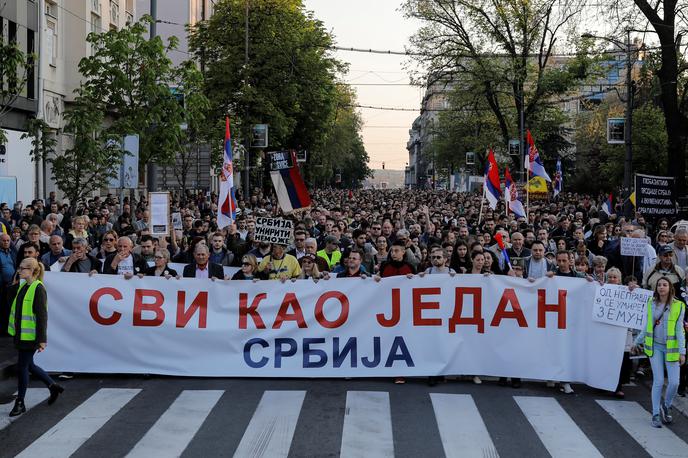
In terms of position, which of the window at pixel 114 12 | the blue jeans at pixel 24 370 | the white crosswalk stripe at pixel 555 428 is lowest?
the white crosswalk stripe at pixel 555 428

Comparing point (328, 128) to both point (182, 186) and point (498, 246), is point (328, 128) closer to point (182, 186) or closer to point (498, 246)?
point (182, 186)

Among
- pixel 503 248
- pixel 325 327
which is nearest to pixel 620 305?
pixel 325 327

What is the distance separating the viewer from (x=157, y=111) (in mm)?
20281

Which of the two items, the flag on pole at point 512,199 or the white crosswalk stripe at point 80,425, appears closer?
the white crosswalk stripe at point 80,425

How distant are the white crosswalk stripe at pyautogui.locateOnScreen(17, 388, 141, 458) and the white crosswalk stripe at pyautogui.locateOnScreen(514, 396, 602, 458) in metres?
4.03

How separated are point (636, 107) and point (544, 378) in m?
38.9

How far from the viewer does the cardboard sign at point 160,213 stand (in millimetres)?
14812

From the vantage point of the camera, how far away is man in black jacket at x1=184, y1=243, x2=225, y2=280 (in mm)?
11086

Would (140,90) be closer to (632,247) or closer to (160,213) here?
(160,213)

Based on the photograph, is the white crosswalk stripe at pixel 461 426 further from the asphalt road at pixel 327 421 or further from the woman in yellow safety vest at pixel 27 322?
the woman in yellow safety vest at pixel 27 322

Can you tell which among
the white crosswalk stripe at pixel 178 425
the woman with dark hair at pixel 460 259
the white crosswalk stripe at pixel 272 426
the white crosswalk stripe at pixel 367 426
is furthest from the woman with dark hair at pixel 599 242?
the white crosswalk stripe at pixel 178 425

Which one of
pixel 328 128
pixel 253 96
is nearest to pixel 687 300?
pixel 253 96

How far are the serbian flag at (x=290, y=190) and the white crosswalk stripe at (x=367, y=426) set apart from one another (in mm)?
Answer: 7525

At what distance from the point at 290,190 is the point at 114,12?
25.0 metres
